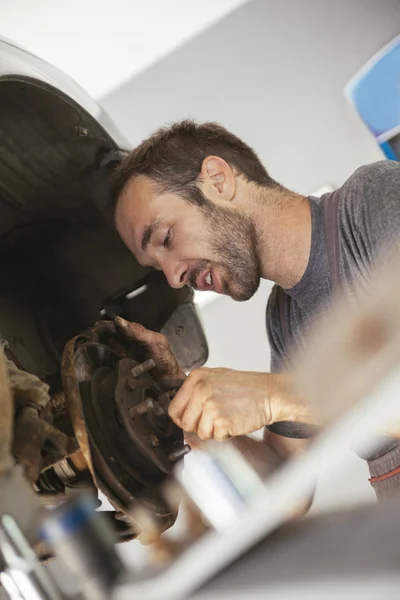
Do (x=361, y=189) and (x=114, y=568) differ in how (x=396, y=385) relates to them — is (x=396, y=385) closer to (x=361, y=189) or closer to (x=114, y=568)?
(x=114, y=568)

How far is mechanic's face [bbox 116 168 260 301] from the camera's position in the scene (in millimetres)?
565

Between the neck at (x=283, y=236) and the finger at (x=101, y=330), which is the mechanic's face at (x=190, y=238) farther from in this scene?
the finger at (x=101, y=330)

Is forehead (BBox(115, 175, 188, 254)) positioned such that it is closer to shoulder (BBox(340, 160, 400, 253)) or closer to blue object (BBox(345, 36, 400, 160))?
shoulder (BBox(340, 160, 400, 253))

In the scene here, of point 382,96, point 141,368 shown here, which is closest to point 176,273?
point 141,368

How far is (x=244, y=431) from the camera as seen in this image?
42 centimetres

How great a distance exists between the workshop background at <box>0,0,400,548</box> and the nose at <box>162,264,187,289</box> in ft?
1.15

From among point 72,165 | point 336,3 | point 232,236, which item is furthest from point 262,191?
point 336,3

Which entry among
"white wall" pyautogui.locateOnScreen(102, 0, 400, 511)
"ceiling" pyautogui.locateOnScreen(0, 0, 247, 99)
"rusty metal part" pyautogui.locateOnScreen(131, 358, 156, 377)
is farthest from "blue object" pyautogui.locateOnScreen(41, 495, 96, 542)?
"ceiling" pyautogui.locateOnScreen(0, 0, 247, 99)

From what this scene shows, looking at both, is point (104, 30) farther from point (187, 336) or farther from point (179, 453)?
point (179, 453)

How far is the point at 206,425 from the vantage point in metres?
0.40

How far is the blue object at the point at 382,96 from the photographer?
83 centimetres

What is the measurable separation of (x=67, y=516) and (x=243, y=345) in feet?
1.72

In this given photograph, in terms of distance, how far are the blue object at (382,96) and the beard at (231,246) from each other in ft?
1.17

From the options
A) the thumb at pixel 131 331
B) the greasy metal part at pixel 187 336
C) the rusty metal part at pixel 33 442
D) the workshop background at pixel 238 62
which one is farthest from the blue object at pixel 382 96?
the rusty metal part at pixel 33 442
